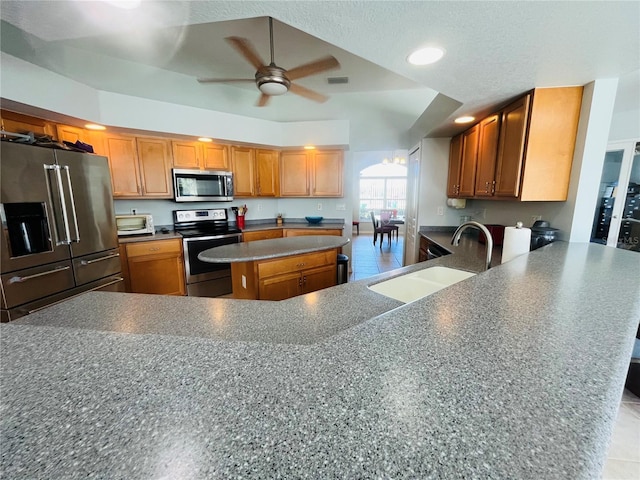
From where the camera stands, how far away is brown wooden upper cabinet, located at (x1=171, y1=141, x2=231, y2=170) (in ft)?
11.2

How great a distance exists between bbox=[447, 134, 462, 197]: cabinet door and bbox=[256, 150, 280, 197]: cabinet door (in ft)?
8.38

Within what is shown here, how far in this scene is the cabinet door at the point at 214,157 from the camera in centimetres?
359

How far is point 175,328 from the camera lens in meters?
0.92

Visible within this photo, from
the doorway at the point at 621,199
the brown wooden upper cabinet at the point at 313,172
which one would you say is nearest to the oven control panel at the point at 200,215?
the brown wooden upper cabinet at the point at 313,172

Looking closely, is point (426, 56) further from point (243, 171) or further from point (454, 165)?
point (243, 171)

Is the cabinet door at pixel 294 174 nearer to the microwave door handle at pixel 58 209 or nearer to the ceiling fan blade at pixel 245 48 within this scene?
the ceiling fan blade at pixel 245 48

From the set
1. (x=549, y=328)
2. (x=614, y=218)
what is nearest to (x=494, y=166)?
(x=549, y=328)

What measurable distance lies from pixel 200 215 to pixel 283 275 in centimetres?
207

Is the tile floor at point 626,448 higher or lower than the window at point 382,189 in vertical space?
lower

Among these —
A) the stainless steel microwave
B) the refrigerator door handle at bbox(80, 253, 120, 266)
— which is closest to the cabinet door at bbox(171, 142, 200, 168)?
the stainless steel microwave

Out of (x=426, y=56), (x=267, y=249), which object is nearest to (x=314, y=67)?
(x=426, y=56)

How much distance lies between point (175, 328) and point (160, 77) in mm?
3581

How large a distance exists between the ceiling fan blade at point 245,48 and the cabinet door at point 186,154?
5.76 ft

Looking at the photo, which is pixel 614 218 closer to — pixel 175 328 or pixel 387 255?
pixel 387 255
